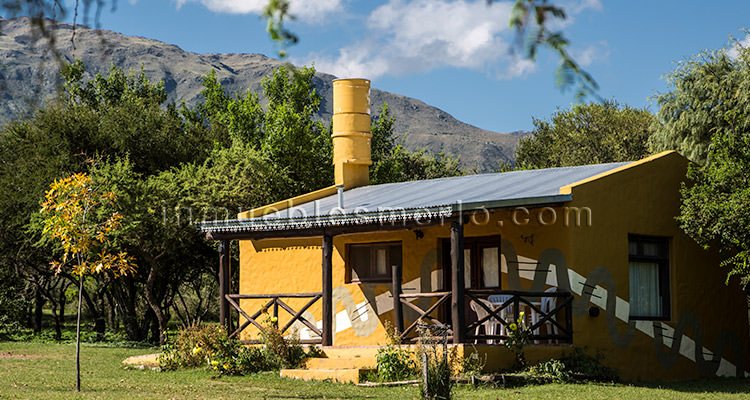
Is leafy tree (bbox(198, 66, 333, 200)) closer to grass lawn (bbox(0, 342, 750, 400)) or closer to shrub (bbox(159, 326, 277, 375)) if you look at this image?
shrub (bbox(159, 326, 277, 375))

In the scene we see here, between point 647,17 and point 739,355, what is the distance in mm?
16000

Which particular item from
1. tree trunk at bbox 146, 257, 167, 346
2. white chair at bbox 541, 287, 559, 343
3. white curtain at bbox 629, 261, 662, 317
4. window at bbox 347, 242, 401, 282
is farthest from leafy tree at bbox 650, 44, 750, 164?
tree trunk at bbox 146, 257, 167, 346

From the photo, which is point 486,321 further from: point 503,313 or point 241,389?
point 241,389

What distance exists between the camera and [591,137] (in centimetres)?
A: 4925

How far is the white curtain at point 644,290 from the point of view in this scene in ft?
53.5

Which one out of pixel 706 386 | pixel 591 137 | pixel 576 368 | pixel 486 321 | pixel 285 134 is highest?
pixel 591 137

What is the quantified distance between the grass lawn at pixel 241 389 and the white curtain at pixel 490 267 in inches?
125

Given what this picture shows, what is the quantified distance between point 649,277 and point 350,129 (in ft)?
26.5

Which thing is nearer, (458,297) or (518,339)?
(458,297)

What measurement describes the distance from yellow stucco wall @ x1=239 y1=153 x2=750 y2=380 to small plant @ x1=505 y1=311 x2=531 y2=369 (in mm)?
285

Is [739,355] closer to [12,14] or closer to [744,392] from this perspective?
[744,392]

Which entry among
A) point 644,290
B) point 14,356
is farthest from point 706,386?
point 14,356

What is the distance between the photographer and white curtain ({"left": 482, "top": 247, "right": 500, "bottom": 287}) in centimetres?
1659

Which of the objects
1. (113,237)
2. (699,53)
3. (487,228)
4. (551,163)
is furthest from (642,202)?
(551,163)
